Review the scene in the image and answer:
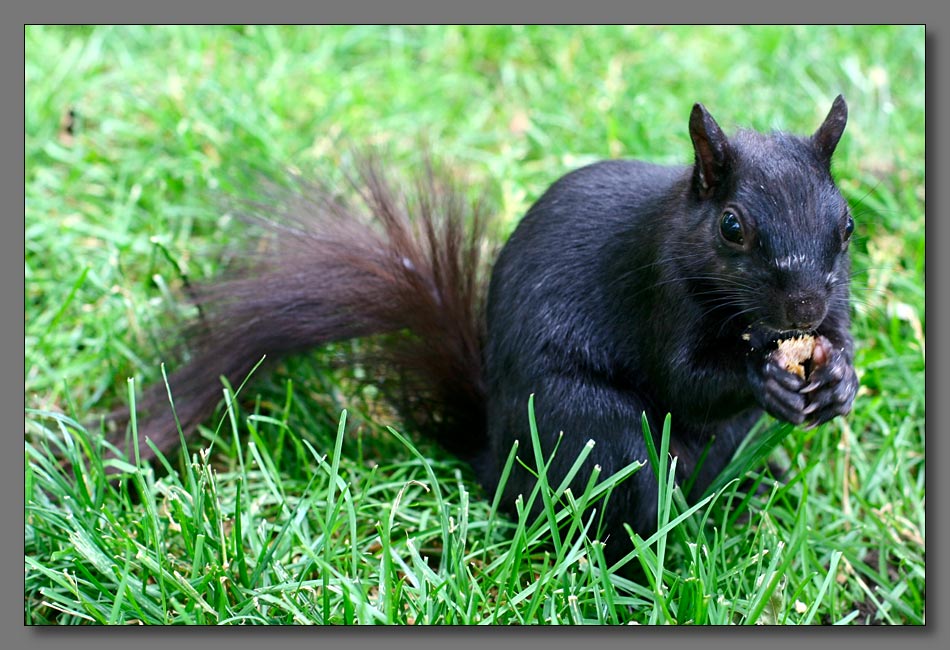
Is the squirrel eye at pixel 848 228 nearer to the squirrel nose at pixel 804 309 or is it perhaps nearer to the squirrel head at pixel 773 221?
the squirrel head at pixel 773 221

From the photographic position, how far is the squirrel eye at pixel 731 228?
7.63 ft

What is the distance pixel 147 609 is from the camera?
248 centimetres

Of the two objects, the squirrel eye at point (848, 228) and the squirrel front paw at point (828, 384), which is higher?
the squirrel eye at point (848, 228)

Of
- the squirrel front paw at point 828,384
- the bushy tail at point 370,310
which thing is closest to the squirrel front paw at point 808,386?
the squirrel front paw at point 828,384

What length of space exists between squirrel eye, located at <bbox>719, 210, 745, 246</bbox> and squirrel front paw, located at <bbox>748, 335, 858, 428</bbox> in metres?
0.30

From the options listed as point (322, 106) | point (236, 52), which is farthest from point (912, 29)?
point (236, 52)

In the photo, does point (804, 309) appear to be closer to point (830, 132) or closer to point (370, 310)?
point (830, 132)

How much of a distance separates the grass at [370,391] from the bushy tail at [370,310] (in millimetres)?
104

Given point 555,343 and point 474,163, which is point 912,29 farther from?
point 555,343

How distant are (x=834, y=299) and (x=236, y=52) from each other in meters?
2.51

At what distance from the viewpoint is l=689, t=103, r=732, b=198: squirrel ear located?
7.66 ft

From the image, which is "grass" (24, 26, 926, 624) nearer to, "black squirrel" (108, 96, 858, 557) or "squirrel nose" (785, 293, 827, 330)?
"black squirrel" (108, 96, 858, 557)

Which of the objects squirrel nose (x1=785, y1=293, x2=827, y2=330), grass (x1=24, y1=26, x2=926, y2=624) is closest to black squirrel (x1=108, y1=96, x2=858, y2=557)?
squirrel nose (x1=785, y1=293, x2=827, y2=330)

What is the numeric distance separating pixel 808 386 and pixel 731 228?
1.28ft
